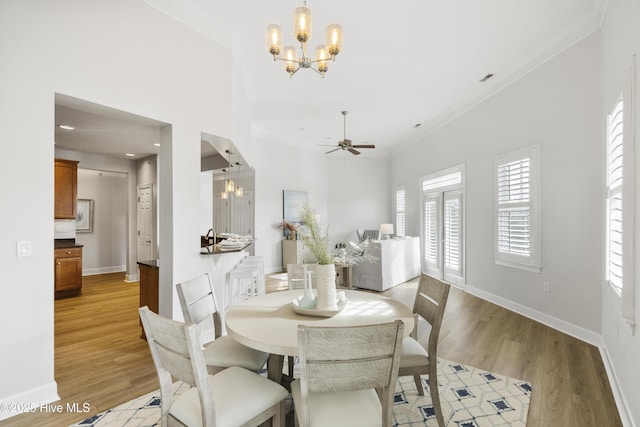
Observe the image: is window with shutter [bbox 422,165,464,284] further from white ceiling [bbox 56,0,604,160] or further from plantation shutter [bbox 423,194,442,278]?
white ceiling [bbox 56,0,604,160]

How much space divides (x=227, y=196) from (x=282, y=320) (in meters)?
5.44

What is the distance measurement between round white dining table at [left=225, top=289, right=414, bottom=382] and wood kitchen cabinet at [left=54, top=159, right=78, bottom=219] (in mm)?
5195

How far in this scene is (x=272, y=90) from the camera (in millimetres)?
5137

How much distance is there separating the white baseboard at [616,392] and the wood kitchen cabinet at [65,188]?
24.5ft

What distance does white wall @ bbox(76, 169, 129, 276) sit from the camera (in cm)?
749

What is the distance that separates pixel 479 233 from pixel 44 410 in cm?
560

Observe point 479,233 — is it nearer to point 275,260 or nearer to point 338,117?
point 338,117

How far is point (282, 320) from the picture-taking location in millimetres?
1881

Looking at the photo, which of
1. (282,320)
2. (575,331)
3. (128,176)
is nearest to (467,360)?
(575,331)

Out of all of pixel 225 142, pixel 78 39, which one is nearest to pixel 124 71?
pixel 78 39

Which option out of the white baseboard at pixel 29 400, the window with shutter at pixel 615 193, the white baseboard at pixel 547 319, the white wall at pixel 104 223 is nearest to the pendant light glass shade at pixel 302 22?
the window with shutter at pixel 615 193

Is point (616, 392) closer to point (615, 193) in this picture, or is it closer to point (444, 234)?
point (615, 193)

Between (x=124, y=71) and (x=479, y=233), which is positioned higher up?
(x=124, y=71)

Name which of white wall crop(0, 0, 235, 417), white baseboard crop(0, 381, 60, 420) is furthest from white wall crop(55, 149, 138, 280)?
white baseboard crop(0, 381, 60, 420)
